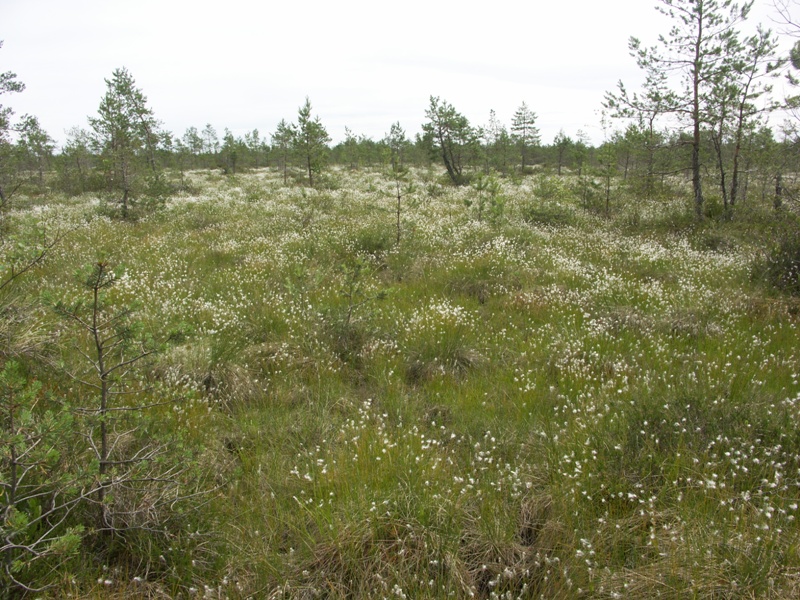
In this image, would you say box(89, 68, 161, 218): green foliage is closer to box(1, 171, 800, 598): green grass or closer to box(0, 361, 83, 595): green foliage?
box(1, 171, 800, 598): green grass

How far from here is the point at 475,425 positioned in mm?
4121

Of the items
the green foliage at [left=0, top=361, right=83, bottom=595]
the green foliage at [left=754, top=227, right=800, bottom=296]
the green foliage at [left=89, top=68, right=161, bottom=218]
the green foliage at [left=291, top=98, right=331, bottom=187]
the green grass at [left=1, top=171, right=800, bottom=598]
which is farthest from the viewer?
the green foliage at [left=291, top=98, right=331, bottom=187]

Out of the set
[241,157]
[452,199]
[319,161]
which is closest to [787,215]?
[452,199]

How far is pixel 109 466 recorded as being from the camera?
9.59 feet

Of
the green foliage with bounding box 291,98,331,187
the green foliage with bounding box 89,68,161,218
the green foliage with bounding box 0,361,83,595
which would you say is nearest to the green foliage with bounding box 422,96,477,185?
the green foliage with bounding box 291,98,331,187

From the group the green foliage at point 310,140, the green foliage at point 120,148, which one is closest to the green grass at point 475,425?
the green foliage at point 120,148

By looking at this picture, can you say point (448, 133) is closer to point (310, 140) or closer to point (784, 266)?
point (310, 140)

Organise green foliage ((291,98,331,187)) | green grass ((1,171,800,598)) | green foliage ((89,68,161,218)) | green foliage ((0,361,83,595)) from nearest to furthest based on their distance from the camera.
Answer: green foliage ((0,361,83,595)), green grass ((1,171,800,598)), green foliage ((89,68,161,218)), green foliage ((291,98,331,187))

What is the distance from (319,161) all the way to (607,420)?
84.9 ft

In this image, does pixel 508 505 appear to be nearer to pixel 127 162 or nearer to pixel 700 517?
pixel 700 517

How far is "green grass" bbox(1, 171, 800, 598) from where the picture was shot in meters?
2.49

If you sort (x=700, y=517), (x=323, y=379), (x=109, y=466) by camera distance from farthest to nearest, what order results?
(x=323, y=379) → (x=109, y=466) → (x=700, y=517)

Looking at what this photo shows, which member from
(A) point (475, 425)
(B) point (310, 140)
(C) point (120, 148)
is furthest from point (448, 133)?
(A) point (475, 425)

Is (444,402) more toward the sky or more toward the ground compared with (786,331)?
more toward the ground
